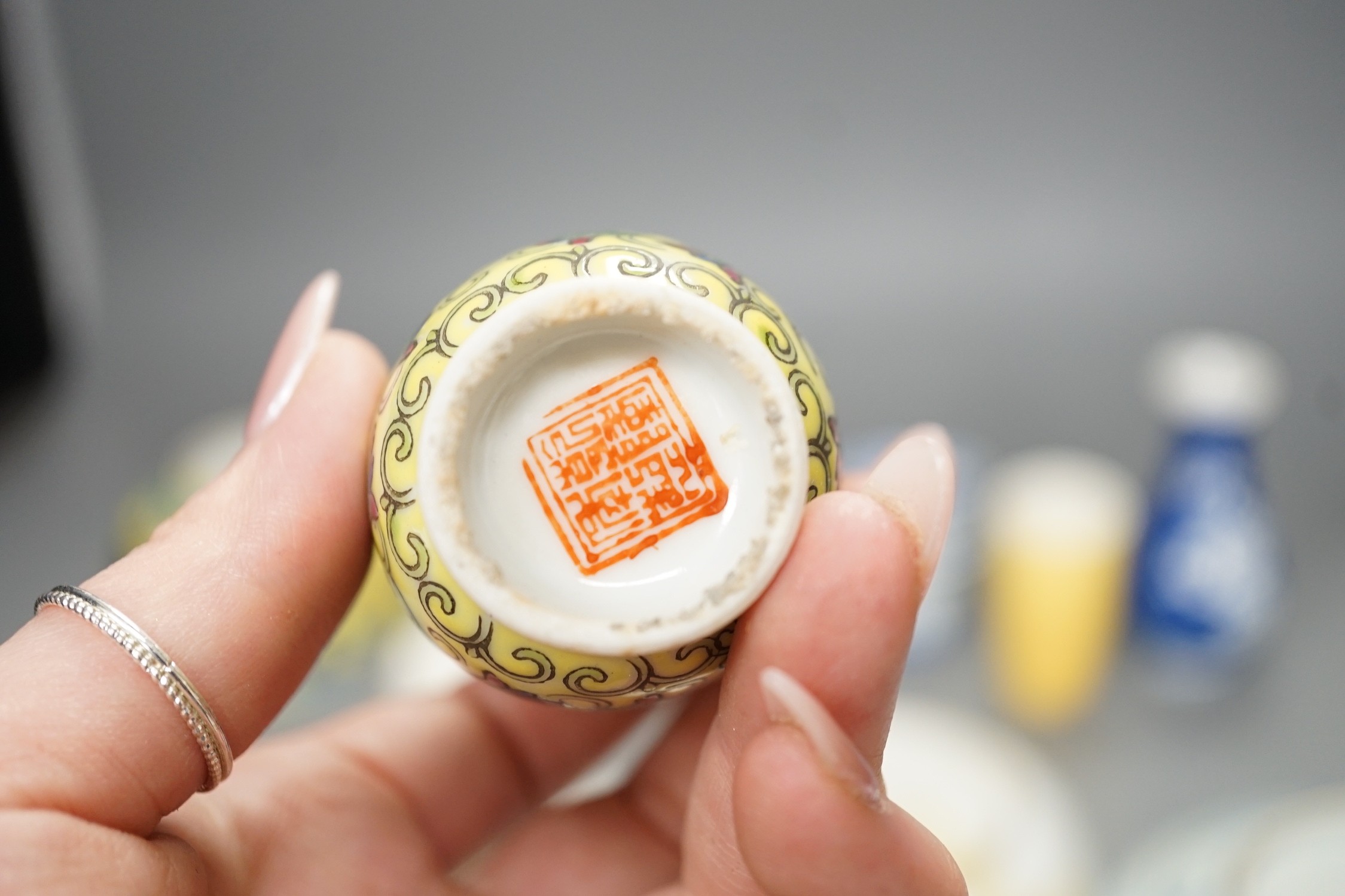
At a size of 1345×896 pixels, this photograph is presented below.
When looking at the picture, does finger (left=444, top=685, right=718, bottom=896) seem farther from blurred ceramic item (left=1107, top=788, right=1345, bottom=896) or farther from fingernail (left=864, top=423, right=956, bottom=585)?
blurred ceramic item (left=1107, top=788, right=1345, bottom=896)

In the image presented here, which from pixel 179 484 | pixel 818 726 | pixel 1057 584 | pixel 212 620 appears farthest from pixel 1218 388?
pixel 179 484

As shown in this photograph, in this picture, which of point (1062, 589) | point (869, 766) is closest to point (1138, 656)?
point (1062, 589)

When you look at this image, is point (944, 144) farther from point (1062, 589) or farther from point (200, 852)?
point (200, 852)

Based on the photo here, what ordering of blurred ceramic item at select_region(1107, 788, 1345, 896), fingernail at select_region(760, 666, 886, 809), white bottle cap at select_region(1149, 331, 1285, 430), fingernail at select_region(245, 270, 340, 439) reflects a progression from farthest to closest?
1. white bottle cap at select_region(1149, 331, 1285, 430)
2. blurred ceramic item at select_region(1107, 788, 1345, 896)
3. fingernail at select_region(245, 270, 340, 439)
4. fingernail at select_region(760, 666, 886, 809)

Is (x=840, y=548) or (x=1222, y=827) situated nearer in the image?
(x=840, y=548)

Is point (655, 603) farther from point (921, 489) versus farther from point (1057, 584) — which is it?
point (1057, 584)

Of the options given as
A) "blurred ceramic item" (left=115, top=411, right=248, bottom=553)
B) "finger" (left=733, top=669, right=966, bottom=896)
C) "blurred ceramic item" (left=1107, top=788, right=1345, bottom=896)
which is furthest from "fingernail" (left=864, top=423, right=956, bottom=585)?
"blurred ceramic item" (left=115, top=411, right=248, bottom=553)

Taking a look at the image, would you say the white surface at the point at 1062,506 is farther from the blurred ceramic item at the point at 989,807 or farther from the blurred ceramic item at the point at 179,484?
the blurred ceramic item at the point at 179,484
